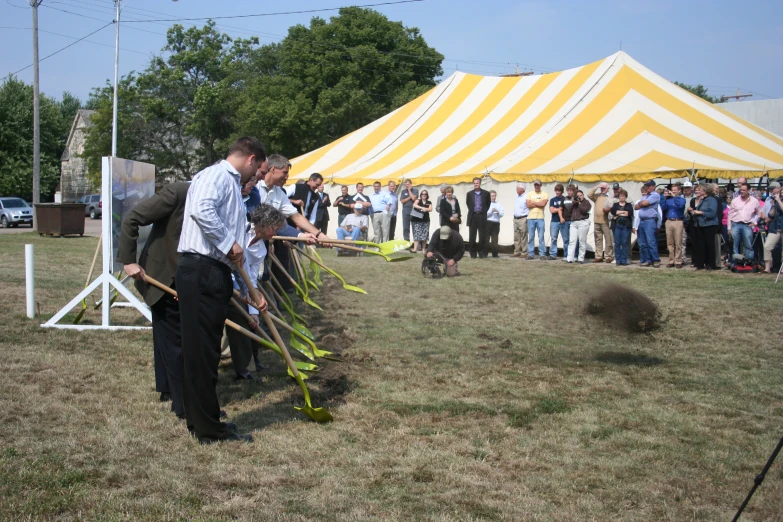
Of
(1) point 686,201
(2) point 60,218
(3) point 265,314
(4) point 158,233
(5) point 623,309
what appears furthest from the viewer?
(2) point 60,218

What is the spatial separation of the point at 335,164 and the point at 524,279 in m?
12.3

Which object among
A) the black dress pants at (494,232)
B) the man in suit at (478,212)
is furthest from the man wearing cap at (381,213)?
the black dress pants at (494,232)

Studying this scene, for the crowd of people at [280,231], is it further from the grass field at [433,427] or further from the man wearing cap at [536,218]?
the grass field at [433,427]

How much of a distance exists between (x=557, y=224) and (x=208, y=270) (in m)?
14.4

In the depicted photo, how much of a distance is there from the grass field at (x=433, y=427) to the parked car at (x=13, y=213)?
102 ft

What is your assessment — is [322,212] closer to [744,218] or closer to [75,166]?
[744,218]

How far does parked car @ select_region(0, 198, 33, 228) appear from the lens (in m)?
37.3

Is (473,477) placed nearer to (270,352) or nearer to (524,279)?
(270,352)

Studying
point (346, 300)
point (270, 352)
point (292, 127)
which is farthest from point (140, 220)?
point (292, 127)

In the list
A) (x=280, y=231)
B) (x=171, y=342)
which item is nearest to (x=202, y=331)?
(x=171, y=342)

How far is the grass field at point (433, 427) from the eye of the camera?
12.8 ft

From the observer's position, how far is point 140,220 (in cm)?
546

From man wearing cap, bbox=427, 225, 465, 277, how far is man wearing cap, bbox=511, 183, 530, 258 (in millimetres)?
4815

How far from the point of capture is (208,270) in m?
4.64
